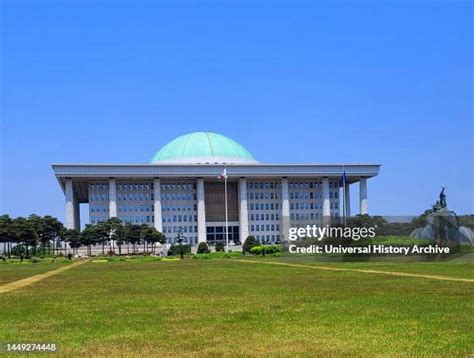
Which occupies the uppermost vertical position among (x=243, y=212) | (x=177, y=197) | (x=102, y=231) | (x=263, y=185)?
(x=263, y=185)

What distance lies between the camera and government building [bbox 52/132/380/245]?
143 meters

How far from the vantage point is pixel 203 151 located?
6063 inches

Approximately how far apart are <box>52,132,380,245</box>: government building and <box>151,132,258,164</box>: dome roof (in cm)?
23

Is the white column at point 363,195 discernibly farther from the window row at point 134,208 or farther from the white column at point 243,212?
the window row at point 134,208

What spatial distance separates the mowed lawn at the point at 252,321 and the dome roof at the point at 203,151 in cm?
12979

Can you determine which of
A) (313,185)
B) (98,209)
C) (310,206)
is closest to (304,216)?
(310,206)

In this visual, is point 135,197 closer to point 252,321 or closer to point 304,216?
point 304,216

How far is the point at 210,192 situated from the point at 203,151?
384 inches

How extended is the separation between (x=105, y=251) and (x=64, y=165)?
19373 millimetres

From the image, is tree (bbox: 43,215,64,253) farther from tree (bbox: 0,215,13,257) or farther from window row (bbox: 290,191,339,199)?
window row (bbox: 290,191,339,199)

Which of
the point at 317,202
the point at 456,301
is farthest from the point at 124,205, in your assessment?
the point at 456,301

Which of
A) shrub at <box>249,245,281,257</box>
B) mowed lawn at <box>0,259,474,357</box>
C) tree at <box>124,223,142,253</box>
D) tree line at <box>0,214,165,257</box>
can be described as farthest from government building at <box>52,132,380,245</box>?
mowed lawn at <box>0,259,474,357</box>

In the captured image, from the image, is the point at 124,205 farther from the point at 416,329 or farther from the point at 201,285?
the point at 416,329

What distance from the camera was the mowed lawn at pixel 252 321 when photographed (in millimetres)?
11312
